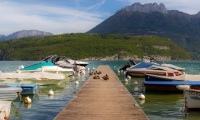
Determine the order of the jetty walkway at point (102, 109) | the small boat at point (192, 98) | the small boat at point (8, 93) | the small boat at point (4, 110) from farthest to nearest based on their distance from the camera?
the small boat at point (8, 93) → the small boat at point (192, 98) → the jetty walkway at point (102, 109) → the small boat at point (4, 110)

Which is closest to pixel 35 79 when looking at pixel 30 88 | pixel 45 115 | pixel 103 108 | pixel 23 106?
pixel 30 88

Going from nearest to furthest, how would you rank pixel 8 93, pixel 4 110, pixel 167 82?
pixel 4 110 → pixel 8 93 → pixel 167 82

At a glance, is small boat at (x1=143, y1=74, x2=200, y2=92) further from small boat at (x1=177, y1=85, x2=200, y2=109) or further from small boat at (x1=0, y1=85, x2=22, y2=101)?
small boat at (x1=0, y1=85, x2=22, y2=101)

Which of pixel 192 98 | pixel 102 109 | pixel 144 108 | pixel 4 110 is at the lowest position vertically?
pixel 144 108

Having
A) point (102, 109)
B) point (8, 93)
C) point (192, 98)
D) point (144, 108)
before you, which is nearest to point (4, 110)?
point (102, 109)

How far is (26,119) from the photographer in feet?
54.9

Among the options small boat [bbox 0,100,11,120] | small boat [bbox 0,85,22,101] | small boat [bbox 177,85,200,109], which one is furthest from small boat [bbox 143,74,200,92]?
small boat [bbox 0,100,11,120]

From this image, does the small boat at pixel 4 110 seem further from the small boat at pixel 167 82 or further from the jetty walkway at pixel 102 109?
the small boat at pixel 167 82

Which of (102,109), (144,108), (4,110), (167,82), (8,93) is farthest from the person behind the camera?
(167,82)

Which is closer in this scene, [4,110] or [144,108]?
[4,110]

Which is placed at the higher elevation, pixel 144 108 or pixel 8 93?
pixel 8 93

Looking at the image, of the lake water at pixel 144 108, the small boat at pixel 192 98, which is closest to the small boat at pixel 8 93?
the lake water at pixel 144 108

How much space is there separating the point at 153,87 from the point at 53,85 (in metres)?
10.5

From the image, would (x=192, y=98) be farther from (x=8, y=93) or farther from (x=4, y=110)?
(x=8, y=93)
